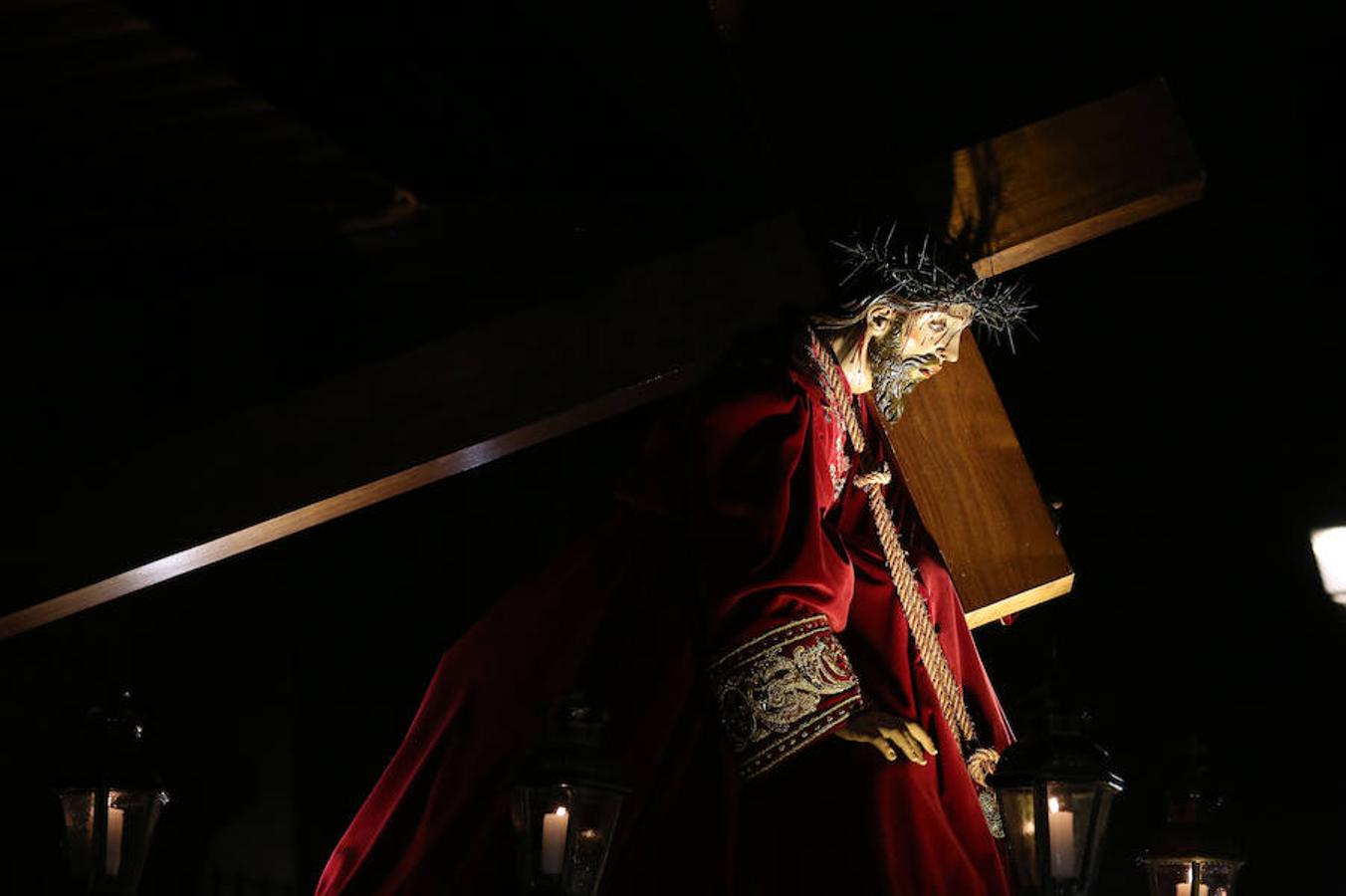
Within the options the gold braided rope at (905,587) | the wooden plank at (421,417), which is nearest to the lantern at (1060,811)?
the gold braided rope at (905,587)

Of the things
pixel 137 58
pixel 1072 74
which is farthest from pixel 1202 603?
pixel 137 58

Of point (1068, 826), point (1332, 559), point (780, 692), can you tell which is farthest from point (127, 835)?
point (1332, 559)

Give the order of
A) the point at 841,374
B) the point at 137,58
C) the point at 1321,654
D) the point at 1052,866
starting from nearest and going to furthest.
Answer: the point at 1052,866, the point at 841,374, the point at 137,58, the point at 1321,654

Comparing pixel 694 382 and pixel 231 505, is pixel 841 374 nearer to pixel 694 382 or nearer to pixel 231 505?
pixel 694 382

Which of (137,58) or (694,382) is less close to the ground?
(137,58)

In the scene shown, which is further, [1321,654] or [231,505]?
[1321,654]

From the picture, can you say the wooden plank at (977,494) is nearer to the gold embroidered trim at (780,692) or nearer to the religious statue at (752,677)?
the religious statue at (752,677)

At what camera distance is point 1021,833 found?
251 centimetres

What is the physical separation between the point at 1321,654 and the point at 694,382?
194 cm

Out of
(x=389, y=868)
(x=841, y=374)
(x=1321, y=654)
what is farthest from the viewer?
(x=1321, y=654)

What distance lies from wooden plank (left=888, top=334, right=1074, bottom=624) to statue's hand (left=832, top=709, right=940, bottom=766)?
0.81 meters

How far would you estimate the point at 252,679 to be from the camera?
434 centimetres

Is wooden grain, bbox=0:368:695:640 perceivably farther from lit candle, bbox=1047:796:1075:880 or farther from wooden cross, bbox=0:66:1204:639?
lit candle, bbox=1047:796:1075:880

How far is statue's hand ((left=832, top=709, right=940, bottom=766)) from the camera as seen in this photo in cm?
258
